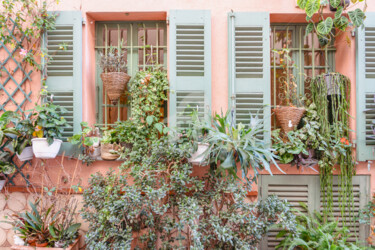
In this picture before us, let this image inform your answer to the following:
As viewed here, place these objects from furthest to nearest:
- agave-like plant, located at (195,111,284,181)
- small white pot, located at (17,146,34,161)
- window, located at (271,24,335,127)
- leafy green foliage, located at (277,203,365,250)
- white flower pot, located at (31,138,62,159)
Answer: window, located at (271,24,335,127) < small white pot, located at (17,146,34,161) < white flower pot, located at (31,138,62,159) < leafy green foliage, located at (277,203,365,250) < agave-like plant, located at (195,111,284,181)

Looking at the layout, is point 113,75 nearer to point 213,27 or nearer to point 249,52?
point 213,27

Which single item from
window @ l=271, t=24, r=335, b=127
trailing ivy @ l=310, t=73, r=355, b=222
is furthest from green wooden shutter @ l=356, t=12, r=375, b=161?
window @ l=271, t=24, r=335, b=127

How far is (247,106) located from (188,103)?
2.34 feet

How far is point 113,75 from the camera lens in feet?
11.3

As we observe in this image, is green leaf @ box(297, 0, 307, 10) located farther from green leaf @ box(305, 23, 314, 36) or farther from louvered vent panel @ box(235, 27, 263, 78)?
louvered vent panel @ box(235, 27, 263, 78)

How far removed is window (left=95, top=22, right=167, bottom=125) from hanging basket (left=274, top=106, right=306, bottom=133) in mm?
1633

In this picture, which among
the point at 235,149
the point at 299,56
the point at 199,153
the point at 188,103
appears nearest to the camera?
the point at 235,149

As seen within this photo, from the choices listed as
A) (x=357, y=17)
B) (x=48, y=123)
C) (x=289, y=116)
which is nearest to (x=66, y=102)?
(x=48, y=123)

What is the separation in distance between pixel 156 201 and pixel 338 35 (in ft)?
10.0

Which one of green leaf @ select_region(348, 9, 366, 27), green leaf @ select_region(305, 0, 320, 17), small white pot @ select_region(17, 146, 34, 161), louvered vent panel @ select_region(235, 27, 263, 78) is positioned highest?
green leaf @ select_region(305, 0, 320, 17)

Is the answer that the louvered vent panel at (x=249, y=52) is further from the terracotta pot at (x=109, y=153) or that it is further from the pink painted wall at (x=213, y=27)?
the terracotta pot at (x=109, y=153)

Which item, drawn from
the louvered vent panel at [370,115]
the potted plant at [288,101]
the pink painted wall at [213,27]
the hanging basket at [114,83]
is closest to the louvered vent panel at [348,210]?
the pink painted wall at [213,27]

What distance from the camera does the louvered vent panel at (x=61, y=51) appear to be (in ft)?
11.3

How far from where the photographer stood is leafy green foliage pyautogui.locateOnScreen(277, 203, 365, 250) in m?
2.99
